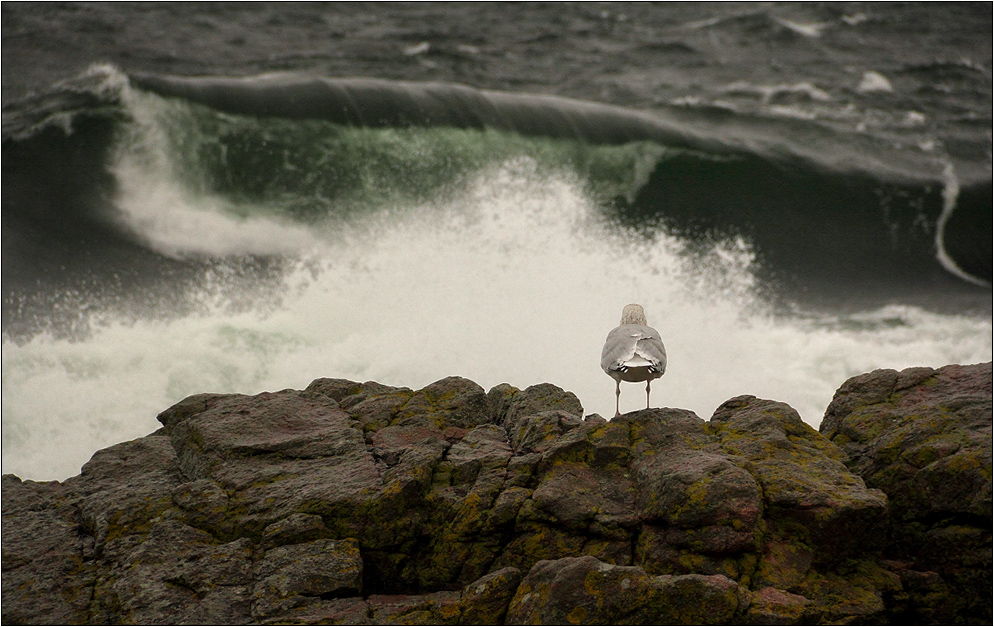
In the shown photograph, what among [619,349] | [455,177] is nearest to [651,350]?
[619,349]

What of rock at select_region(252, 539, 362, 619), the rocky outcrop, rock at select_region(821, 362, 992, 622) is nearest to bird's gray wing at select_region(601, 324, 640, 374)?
the rocky outcrop

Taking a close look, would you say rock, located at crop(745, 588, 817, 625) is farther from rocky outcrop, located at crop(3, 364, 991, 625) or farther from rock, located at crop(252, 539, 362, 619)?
rock, located at crop(252, 539, 362, 619)

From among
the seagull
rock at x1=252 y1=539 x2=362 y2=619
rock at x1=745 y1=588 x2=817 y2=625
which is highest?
the seagull

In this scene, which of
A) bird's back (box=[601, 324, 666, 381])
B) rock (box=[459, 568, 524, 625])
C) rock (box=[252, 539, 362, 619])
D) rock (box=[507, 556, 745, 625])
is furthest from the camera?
bird's back (box=[601, 324, 666, 381])

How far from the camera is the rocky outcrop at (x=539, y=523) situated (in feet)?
19.9

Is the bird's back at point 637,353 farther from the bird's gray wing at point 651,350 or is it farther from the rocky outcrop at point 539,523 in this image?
the rocky outcrop at point 539,523

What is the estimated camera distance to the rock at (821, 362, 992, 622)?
632 centimetres

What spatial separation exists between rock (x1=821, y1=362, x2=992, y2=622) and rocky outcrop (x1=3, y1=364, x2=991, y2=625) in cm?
2

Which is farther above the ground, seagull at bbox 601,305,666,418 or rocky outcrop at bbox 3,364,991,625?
seagull at bbox 601,305,666,418

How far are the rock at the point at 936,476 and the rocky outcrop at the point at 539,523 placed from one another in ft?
0.06

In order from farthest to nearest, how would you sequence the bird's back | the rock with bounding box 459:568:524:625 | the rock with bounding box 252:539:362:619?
the bird's back → the rock with bounding box 252:539:362:619 → the rock with bounding box 459:568:524:625

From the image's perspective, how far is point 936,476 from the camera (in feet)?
21.7

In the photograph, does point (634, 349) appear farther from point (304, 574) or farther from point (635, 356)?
point (304, 574)

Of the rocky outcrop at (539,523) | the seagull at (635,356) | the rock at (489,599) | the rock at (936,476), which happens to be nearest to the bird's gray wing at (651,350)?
the seagull at (635,356)
